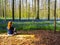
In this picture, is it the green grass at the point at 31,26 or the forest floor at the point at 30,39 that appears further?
the green grass at the point at 31,26

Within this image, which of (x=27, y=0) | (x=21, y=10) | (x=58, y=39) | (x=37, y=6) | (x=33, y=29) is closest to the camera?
(x=58, y=39)

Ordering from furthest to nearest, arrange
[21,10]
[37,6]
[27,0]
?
[27,0]
[21,10]
[37,6]

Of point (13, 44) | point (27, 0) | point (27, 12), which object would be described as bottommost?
point (13, 44)

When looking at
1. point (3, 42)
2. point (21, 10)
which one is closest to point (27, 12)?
point (21, 10)

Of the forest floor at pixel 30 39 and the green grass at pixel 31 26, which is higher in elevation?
the green grass at pixel 31 26

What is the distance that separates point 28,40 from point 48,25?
274 centimetres

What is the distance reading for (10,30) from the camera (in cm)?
827

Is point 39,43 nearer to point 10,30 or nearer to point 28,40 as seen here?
point 28,40

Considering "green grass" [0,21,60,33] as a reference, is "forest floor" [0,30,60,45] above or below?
below

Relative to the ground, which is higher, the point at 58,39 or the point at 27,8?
the point at 27,8

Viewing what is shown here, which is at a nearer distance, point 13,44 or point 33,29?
point 13,44

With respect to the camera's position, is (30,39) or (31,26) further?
(31,26)

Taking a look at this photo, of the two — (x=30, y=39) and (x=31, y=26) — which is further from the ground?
(x=31, y=26)

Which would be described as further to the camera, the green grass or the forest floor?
the green grass
